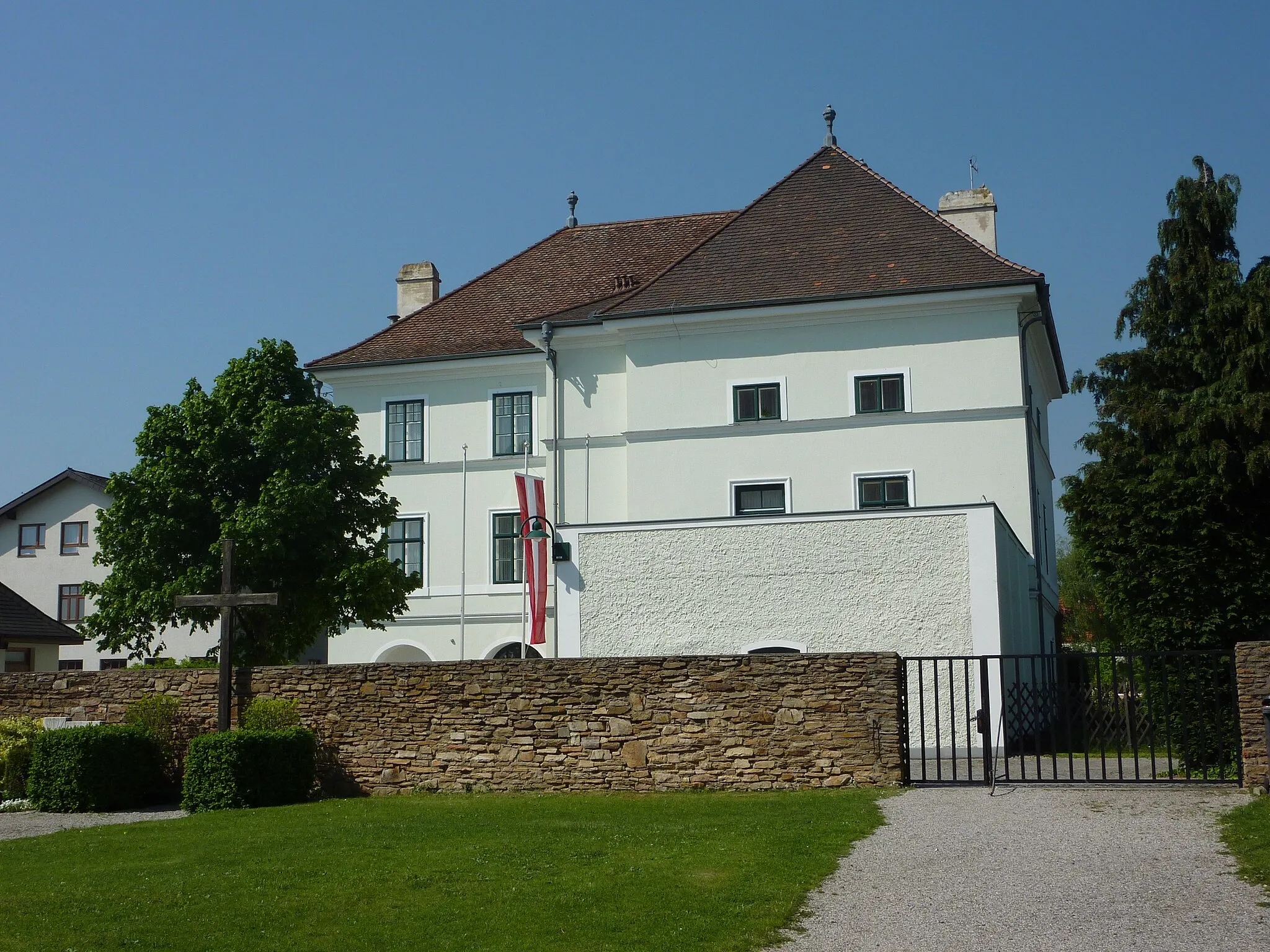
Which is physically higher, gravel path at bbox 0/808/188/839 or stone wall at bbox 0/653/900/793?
stone wall at bbox 0/653/900/793

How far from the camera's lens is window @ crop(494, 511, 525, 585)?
35.0 m

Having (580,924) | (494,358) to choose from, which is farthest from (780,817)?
(494,358)

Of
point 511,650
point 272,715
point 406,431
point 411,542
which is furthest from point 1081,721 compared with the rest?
point 406,431

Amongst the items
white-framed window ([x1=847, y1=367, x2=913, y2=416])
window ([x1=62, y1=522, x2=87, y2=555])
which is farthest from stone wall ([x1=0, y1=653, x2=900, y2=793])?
window ([x1=62, y1=522, x2=87, y2=555])

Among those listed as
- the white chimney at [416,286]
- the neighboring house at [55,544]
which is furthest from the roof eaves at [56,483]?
the white chimney at [416,286]

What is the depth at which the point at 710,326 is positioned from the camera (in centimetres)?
3170

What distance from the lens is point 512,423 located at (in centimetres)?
3575

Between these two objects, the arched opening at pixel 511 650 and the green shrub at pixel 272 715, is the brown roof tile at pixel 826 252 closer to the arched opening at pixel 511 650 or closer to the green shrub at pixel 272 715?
the arched opening at pixel 511 650

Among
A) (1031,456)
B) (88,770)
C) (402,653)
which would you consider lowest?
(88,770)

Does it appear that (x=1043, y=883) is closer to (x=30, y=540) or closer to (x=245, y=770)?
(x=245, y=770)

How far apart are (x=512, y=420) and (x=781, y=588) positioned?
1354 centimetres

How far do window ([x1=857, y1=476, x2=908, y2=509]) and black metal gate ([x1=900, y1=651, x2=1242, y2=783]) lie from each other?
642cm

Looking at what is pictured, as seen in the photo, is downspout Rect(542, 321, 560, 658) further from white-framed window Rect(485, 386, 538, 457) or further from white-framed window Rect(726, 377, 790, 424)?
white-framed window Rect(726, 377, 790, 424)

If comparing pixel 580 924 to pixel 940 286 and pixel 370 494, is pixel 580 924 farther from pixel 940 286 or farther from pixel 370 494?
pixel 940 286
